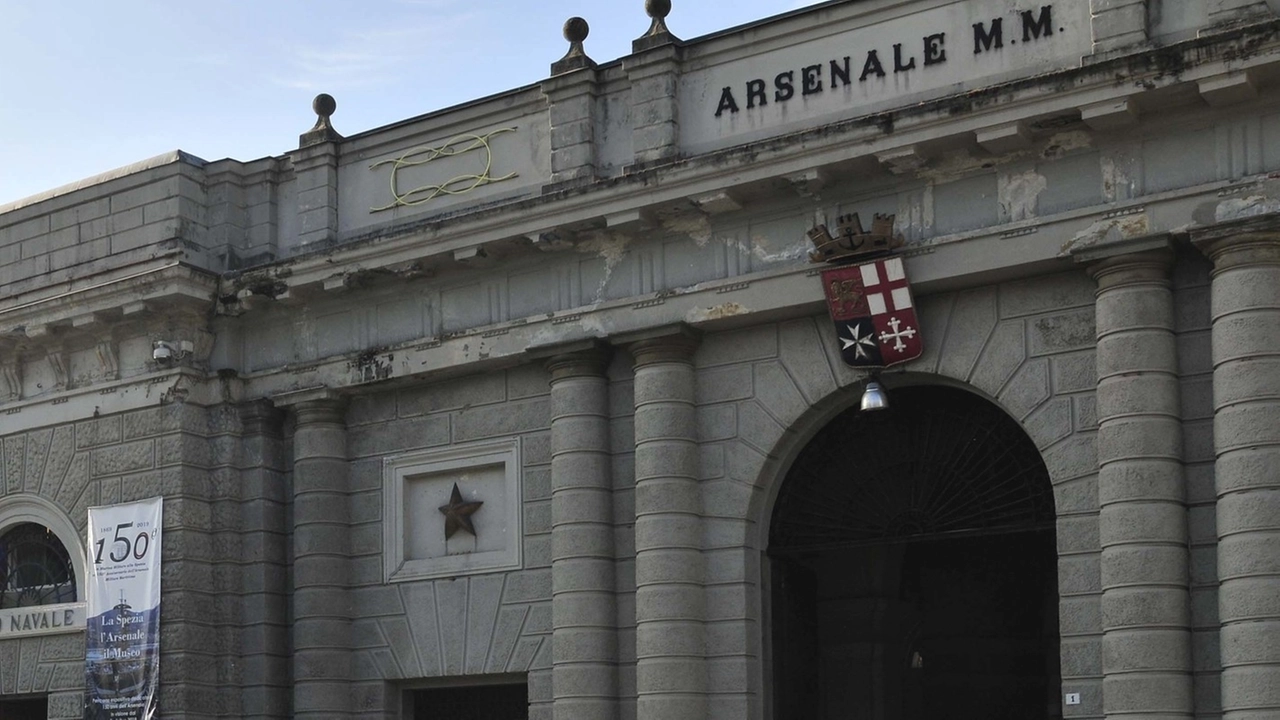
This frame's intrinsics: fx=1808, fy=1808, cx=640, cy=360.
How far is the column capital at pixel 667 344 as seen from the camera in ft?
58.6

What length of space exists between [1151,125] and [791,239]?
362 centimetres

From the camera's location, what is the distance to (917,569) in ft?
65.1

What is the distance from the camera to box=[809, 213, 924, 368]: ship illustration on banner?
16734 mm

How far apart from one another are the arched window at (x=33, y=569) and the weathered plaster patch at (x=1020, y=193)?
39.6 ft

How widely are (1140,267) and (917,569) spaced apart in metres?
5.53

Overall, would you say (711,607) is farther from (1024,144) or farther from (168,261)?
(168,261)

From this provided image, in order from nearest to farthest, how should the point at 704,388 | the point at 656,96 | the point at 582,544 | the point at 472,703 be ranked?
1. the point at 704,388
2. the point at 582,544
3. the point at 656,96
4. the point at 472,703

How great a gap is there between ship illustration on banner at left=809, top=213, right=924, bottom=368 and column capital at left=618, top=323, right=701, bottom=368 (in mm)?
1594

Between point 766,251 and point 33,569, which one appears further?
point 33,569

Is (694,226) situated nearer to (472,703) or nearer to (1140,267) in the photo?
(1140,267)

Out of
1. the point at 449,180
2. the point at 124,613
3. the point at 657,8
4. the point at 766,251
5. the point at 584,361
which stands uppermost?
the point at 657,8

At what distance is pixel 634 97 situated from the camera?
18.6 meters

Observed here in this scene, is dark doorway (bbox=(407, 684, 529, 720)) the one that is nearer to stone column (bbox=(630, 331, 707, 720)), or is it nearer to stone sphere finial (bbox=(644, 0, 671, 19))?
stone column (bbox=(630, 331, 707, 720))

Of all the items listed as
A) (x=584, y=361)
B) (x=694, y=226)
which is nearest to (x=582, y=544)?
(x=584, y=361)
